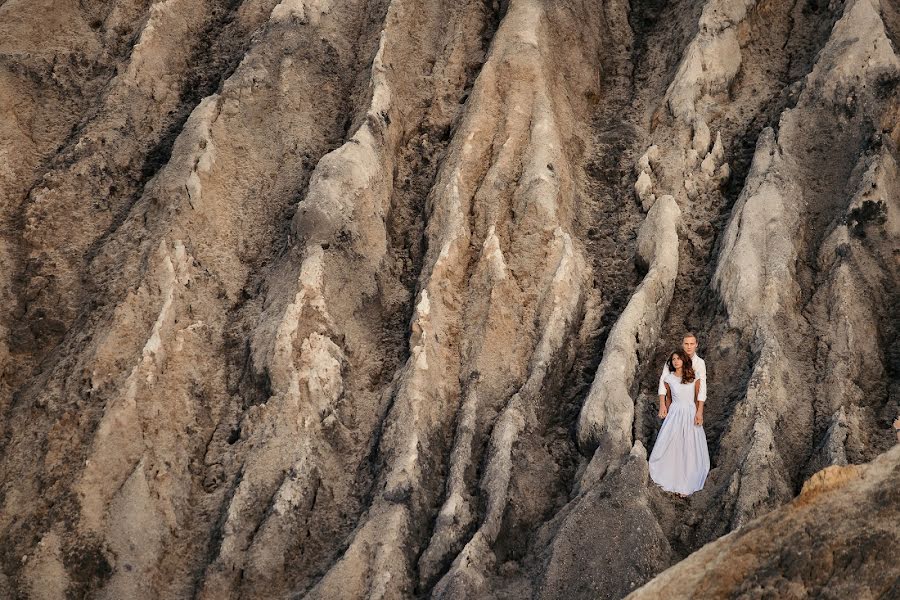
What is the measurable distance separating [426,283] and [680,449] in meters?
3.61

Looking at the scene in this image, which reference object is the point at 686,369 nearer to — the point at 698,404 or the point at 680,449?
the point at 698,404

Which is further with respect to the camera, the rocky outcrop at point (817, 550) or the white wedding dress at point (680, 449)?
the white wedding dress at point (680, 449)

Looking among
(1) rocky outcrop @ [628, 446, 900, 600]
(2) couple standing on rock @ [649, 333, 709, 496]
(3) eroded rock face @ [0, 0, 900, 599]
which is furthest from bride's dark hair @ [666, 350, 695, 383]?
(1) rocky outcrop @ [628, 446, 900, 600]

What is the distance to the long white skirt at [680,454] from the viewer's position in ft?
37.8

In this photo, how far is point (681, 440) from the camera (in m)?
11.6

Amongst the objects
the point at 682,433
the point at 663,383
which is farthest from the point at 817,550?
the point at 663,383

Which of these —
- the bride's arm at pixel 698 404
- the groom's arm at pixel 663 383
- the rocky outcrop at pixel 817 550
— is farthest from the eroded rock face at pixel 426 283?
the groom's arm at pixel 663 383

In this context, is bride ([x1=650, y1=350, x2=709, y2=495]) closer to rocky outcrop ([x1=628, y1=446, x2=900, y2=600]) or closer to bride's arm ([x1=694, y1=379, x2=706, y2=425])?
bride's arm ([x1=694, y1=379, x2=706, y2=425])

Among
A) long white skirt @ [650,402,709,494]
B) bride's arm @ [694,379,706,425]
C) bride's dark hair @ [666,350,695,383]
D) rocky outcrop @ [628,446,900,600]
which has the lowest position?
rocky outcrop @ [628,446,900,600]

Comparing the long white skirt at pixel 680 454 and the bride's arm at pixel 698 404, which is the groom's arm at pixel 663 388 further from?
the bride's arm at pixel 698 404

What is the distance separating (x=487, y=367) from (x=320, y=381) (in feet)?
6.07

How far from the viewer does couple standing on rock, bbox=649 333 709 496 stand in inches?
454

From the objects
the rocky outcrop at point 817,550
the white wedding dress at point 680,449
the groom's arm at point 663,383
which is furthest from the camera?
the groom's arm at point 663,383

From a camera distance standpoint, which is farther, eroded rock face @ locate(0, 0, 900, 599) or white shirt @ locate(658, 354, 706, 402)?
eroded rock face @ locate(0, 0, 900, 599)
